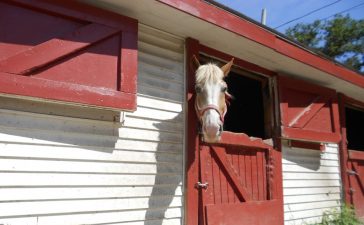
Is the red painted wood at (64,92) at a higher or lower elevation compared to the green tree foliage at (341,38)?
lower

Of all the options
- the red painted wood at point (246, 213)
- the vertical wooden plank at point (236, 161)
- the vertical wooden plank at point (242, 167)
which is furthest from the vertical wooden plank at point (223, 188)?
the vertical wooden plank at point (242, 167)

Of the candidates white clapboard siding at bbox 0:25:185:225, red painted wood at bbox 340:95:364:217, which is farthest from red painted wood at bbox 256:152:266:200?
red painted wood at bbox 340:95:364:217

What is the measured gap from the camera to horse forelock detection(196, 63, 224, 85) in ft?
13.3

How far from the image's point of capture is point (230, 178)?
491cm

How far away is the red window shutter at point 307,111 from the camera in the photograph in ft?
19.4

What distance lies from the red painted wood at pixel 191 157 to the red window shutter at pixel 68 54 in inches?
40.9

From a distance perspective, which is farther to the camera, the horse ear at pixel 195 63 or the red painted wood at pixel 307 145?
the red painted wood at pixel 307 145

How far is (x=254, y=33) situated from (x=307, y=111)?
209cm

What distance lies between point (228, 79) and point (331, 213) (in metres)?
3.07

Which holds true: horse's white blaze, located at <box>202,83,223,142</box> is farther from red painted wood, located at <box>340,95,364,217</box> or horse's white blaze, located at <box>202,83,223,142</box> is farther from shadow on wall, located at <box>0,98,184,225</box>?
red painted wood, located at <box>340,95,364,217</box>

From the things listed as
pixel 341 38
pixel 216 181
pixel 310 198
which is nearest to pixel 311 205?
pixel 310 198

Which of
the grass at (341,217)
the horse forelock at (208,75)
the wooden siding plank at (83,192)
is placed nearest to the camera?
the wooden siding plank at (83,192)

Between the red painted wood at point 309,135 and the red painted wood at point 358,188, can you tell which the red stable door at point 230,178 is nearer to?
the red painted wood at point 309,135

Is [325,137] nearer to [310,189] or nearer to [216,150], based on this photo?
[310,189]
